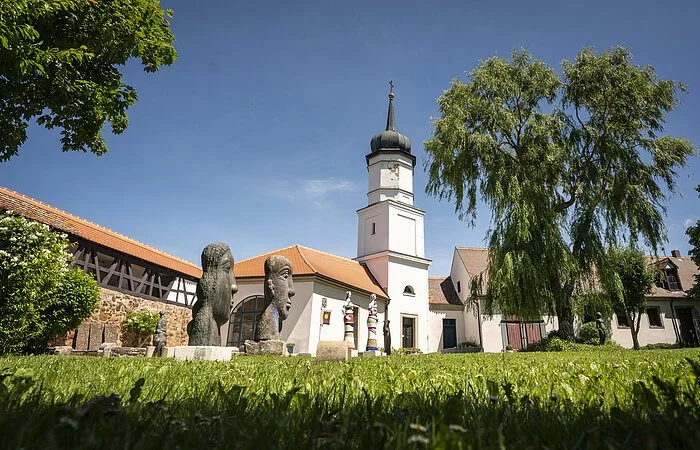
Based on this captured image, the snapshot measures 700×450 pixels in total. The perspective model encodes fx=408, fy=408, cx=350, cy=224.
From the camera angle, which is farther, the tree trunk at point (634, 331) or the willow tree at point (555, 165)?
the tree trunk at point (634, 331)

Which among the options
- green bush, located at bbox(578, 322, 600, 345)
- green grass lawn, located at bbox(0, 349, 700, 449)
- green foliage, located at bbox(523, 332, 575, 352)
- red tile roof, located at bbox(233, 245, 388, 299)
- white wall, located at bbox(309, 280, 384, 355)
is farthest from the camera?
green bush, located at bbox(578, 322, 600, 345)

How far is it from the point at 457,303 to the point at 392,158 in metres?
13.2

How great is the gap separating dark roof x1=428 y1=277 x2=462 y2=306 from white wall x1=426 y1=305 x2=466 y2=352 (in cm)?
46

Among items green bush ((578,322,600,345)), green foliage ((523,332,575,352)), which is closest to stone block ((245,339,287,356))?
green foliage ((523,332,575,352))

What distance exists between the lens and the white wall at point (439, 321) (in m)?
32.0

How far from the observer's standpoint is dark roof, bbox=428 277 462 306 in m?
33.8

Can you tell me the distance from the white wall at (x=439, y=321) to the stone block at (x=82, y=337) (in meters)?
22.9

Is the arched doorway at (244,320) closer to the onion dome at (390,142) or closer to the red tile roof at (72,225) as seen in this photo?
the red tile roof at (72,225)

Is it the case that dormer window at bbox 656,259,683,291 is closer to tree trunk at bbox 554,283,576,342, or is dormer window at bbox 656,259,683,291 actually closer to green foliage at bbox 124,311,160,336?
tree trunk at bbox 554,283,576,342

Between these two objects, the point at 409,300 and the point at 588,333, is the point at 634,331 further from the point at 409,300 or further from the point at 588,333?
the point at 409,300

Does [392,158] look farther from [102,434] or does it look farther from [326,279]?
[102,434]

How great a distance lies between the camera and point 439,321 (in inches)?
1299

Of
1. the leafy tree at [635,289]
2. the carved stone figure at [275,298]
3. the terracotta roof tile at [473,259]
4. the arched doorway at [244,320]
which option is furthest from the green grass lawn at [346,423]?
the terracotta roof tile at [473,259]

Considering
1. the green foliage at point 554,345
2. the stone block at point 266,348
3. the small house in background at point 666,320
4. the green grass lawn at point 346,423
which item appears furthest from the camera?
the small house in background at point 666,320
